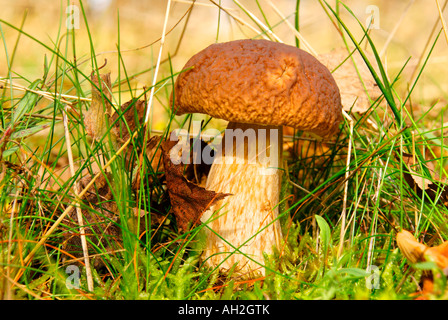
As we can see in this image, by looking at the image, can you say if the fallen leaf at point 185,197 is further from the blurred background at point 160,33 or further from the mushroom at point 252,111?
the blurred background at point 160,33

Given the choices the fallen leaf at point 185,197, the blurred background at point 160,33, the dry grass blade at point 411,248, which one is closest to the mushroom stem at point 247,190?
the fallen leaf at point 185,197

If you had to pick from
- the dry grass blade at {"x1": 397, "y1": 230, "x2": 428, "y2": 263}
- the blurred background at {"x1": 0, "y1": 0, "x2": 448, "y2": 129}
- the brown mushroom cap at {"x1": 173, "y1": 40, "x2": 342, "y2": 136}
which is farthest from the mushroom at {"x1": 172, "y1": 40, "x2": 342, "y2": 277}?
the blurred background at {"x1": 0, "y1": 0, "x2": 448, "y2": 129}

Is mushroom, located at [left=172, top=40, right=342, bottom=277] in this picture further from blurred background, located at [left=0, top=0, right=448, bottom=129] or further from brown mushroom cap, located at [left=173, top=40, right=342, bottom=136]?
blurred background, located at [left=0, top=0, right=448, bottom=129]

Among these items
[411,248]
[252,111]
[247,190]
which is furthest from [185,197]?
[411,248]

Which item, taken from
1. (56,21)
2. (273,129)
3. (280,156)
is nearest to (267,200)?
(280,156)

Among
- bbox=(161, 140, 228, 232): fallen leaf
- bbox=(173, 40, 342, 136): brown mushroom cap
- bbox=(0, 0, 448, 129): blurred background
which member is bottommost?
bbox=(161, 140, 228, 232): fallen leaf
